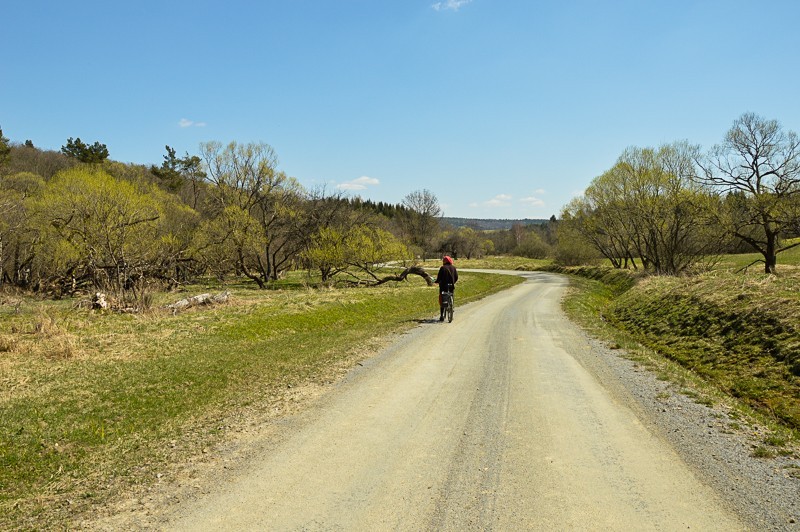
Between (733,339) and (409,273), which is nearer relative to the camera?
(733,339)

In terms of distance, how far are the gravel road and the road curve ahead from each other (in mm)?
20

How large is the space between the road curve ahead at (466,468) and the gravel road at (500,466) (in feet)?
0.06

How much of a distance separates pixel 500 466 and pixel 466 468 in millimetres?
411

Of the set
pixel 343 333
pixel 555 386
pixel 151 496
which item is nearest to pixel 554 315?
pixel 343 333

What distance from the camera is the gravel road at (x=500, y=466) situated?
4.18 metres

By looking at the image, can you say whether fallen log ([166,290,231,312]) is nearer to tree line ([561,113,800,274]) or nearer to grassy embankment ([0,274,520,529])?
grassy embankment ([0,274,520,529])

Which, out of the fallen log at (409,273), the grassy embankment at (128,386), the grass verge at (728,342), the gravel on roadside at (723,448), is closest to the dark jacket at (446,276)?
the grassy embankment at (128,386)

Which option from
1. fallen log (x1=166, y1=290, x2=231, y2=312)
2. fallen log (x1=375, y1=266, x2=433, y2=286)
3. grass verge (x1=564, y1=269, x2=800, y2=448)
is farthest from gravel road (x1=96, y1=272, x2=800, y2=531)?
fallen log (x1=375, y1=266, x2=433, y2=286)

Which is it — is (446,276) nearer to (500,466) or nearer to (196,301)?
(196,301)

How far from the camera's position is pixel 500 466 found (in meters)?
5.23

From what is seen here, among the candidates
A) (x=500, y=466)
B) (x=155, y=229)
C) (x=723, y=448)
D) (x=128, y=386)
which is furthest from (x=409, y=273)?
(x=500, y=466)

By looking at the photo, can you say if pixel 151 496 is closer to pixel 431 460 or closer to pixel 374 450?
pixel 374 450

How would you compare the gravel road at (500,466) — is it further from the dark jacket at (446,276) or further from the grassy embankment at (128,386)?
the dark jacket at (446,276)

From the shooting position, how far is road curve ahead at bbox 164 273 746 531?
4.17m
